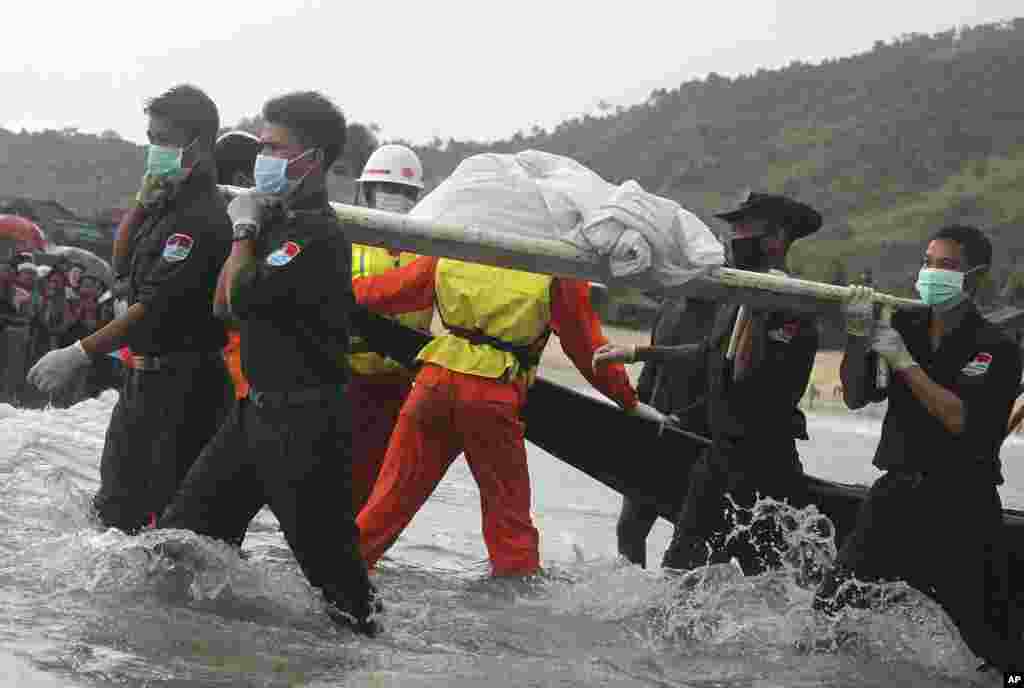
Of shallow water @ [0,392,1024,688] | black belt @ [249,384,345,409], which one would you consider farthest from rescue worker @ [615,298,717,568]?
black belt @ [249,384,345,409]

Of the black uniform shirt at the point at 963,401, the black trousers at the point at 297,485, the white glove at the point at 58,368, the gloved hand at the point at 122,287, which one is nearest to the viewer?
the black trousers at the point at 297,485

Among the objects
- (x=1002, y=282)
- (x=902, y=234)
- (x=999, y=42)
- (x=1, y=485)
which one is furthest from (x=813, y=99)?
(x=1, y=485)

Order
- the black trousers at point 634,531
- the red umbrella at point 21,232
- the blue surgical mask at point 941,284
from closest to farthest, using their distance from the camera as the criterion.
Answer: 1. the blue surgical mask at point 941,284
2. the black trousers at point 634,531
3. the red umbrella at point 21,232

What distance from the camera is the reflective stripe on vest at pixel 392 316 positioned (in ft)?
25.8

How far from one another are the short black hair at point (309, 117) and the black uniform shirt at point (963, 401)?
2.15 m

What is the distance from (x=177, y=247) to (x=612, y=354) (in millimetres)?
2125

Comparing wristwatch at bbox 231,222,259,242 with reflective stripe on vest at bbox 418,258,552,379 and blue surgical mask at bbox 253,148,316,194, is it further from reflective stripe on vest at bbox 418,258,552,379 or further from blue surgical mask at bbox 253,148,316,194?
reflective stripe on vest at bbox 418,258,552,379

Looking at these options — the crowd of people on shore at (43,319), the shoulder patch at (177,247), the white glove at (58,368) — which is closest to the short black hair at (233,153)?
the shoulder patch at (177,247)

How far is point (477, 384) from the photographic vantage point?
7.31 metres

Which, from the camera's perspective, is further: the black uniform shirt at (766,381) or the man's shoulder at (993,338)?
the black uniform shirt at (766,381)

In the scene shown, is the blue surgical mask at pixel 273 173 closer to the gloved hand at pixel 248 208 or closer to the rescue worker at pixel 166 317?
the gloved hand at pixel 248 208

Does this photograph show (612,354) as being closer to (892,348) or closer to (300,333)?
(892,348)

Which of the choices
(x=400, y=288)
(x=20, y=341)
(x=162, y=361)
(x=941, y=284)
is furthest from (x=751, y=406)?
(x=20, y=341)

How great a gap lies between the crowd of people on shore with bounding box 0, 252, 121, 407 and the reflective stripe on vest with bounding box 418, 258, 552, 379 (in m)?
9.28
